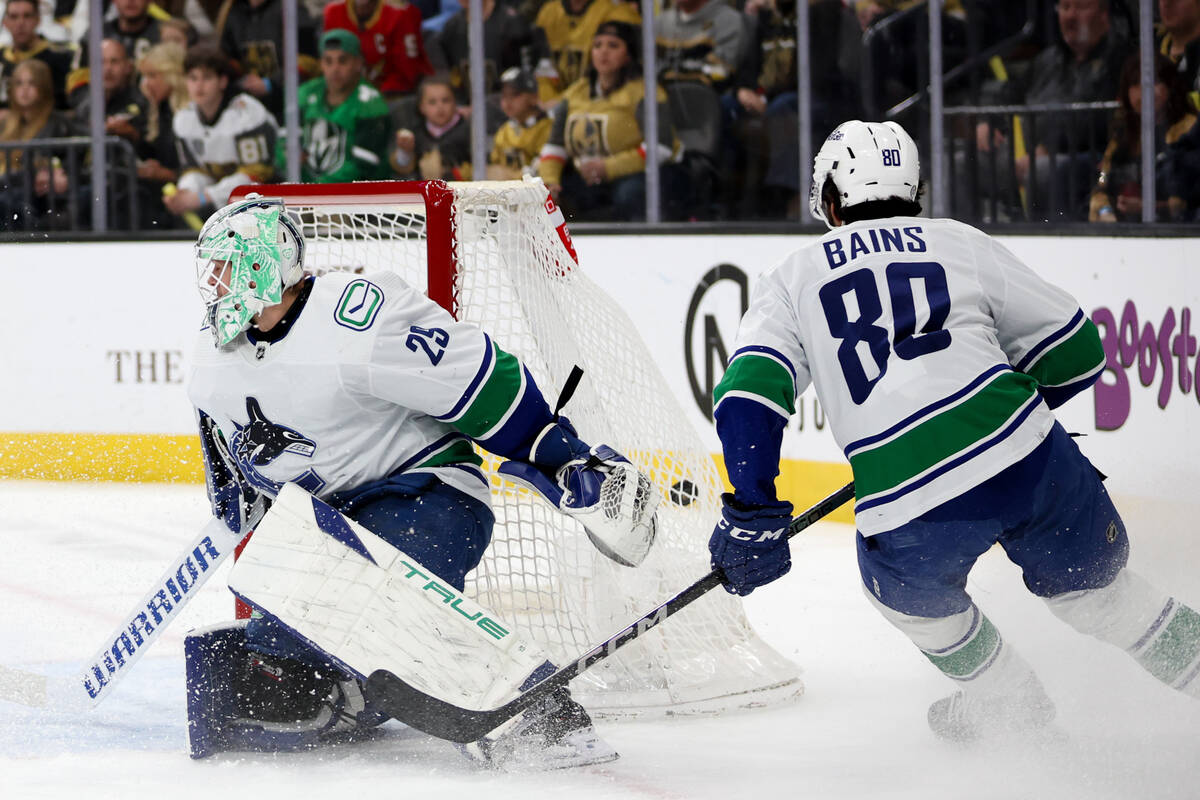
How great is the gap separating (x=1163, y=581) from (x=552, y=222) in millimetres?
1429

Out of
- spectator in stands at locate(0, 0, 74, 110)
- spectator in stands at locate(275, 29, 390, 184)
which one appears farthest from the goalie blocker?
spectator in stands at locate(0, 0, 74, 110)

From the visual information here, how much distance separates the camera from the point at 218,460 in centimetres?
277

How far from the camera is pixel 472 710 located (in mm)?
2469

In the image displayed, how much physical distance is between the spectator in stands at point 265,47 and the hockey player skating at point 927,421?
415cm

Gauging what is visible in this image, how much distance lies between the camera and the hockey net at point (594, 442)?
296 cm

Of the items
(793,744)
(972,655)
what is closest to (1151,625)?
(972,655)

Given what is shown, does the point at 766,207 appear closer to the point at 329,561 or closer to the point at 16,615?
the point at 16,615

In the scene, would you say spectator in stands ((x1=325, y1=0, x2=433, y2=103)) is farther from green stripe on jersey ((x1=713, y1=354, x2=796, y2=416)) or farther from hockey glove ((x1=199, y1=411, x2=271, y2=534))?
green stripe on jersey ((x1=713, y1=354, x2=796, y2=416))

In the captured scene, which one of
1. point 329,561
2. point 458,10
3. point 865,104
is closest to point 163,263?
point 458,10

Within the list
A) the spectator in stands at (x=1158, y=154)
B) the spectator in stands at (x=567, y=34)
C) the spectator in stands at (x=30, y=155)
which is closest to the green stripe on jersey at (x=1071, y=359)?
the spectator in stands at (x=1158, y=154)

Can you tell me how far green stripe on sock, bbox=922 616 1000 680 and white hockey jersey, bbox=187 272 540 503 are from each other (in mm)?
744

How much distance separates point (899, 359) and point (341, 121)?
4.31 metres

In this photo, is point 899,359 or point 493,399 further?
point 493,399

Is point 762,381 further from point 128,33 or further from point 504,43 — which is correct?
point 128,33
